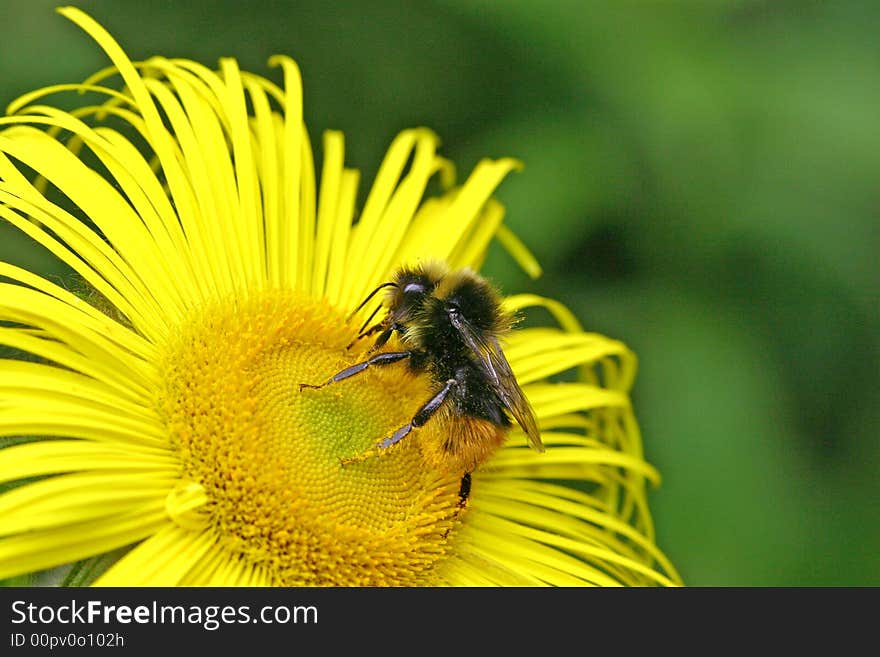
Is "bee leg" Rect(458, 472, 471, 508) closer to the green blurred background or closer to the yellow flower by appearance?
the yellow flower

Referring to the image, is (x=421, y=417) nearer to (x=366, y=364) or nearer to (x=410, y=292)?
(x=366, y=364)

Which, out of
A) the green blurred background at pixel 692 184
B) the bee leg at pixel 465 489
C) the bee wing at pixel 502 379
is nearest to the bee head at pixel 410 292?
the bee wing at pixel 502 379

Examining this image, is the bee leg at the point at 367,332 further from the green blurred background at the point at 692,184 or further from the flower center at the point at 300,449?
the green blurred background at the point at 692,184

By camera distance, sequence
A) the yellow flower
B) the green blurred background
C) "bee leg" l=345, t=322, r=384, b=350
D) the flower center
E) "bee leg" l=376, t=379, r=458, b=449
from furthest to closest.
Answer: the green blurred background < "bee leg" l=345, t=322, r=384, b=350 < "bee leg" l=376, t=379, r=458, b=449 < the flower center < the yellow flower

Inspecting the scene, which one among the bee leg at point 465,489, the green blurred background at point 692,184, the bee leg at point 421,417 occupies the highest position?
the green blurred background at point 692,184

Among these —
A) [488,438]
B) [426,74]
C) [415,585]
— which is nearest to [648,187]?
[426,74]

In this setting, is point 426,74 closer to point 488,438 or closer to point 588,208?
point 588,208

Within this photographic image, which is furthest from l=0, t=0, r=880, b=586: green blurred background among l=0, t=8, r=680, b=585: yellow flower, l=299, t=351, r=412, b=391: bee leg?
l=299, t=351, r=412, b=391: bee leg
